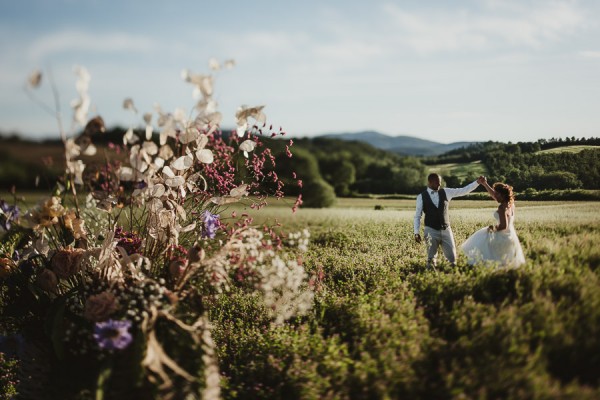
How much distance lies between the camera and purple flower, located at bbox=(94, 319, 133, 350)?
9.17 feet

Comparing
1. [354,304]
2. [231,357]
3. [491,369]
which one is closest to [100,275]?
[231,357]

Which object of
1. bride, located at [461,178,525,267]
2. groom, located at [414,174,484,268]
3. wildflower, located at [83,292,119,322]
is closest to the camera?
wildflower, located at [83,292,119,322]

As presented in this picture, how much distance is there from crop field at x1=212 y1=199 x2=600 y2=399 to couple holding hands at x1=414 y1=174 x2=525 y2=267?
0.15 metres

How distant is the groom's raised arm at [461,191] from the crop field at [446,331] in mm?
381

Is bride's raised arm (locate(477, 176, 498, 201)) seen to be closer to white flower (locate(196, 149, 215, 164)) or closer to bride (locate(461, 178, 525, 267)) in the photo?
bride (locate(461, 178, 525, 267))

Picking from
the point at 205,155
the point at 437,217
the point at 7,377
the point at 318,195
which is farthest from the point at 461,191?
the point at 318,195

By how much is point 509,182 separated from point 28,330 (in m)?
5.11

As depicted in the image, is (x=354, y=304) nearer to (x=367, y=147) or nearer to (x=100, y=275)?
(x=100, y=275)

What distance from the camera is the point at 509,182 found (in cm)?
511

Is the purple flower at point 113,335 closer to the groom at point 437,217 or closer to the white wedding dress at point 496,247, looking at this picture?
the white wedding dress at point 496,247

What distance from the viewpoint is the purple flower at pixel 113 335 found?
2795 millimetres

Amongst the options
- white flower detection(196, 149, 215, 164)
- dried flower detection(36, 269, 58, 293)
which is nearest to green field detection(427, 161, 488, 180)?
white flower detection(196, 149, 215, 164)

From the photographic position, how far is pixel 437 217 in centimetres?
495

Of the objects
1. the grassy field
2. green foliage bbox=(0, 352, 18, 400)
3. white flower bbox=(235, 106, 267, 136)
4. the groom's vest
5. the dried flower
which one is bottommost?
green foliage bbox=(0, 352, 18, 400)
